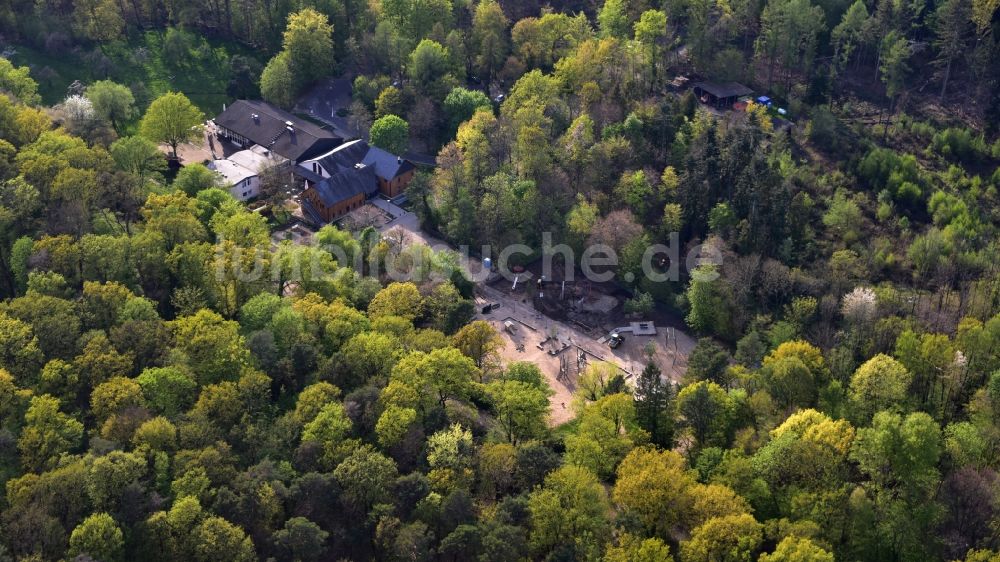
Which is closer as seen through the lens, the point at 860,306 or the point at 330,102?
the point at 860,306

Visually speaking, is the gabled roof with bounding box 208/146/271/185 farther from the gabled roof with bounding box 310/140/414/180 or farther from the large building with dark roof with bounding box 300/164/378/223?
the gabled roof with bounding box 310/140/414/180

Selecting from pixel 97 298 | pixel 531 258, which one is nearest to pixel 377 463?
pixel 97 298

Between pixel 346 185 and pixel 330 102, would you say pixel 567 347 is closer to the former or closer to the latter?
pixel 346 185

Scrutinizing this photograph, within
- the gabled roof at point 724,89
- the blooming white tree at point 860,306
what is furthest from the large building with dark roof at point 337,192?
the blooming white tree at point 860,306

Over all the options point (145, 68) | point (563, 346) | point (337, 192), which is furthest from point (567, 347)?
point (145, 68)

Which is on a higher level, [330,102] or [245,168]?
[330,102]

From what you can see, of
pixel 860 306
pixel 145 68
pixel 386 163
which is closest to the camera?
pixel 860 306
